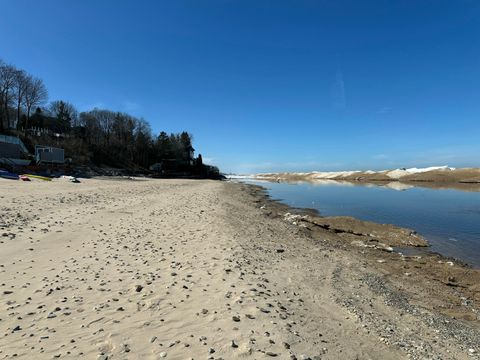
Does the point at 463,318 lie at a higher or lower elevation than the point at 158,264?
lower

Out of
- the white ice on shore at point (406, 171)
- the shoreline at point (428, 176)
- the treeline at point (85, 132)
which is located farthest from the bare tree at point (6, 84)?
the white ice on shore at point (406, 171)

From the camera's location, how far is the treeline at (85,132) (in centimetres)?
7100

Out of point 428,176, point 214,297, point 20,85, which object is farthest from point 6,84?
point 428,176

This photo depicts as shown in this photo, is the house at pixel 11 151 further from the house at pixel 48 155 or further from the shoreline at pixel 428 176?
the shoreline at pixel 428 176

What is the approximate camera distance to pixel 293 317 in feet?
22.2

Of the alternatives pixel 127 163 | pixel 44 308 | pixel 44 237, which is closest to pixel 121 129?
pixel 127 163

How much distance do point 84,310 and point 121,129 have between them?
107336mm

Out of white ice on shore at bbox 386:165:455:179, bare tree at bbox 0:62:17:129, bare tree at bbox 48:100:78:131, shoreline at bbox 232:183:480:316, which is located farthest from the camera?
white ice on shore at bbox 386:165:455:179

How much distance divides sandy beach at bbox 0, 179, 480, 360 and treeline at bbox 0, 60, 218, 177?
71.0 meters

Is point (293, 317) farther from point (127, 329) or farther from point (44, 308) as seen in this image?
point (44, 308)

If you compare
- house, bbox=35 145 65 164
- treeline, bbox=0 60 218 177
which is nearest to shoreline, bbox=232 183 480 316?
house, bbox=35 145 65 164

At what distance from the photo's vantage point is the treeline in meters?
71.0

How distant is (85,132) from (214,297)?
104400mm

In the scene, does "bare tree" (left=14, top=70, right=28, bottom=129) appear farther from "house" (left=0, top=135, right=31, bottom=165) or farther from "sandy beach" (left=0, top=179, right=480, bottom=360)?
"sandy beach" (left=0, top=179, right=480, bottom=360)
